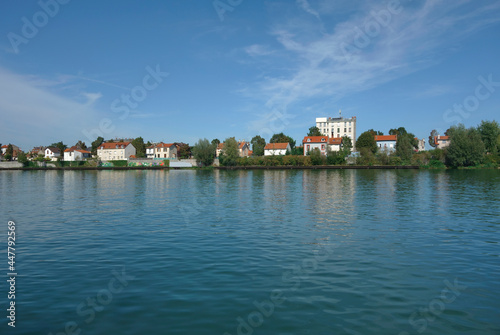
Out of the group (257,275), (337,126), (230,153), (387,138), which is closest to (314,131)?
(337,126)

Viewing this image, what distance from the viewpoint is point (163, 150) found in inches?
6004

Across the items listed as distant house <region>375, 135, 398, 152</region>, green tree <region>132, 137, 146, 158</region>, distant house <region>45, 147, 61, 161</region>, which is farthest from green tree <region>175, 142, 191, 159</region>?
distant house <region>375, 135, 398, 152</region>

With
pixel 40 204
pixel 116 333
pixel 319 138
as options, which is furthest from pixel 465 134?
pixel 116 333

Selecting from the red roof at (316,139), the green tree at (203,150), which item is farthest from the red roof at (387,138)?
the green tree at (203,150)

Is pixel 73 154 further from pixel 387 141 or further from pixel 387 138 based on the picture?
pixel 387 138

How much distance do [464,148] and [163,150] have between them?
369ft

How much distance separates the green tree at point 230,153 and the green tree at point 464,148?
64943 mm

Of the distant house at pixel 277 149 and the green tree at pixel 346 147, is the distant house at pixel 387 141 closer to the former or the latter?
the green tree at pixel 346 147

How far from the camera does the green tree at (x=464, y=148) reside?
93.6m

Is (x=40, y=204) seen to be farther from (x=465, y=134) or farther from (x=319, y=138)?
(x=319, y=138)

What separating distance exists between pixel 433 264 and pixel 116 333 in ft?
32.8

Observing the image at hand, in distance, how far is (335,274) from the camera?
1059cm

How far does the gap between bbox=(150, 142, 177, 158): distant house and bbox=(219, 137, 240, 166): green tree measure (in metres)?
39.7

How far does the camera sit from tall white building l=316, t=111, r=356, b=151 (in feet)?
520
